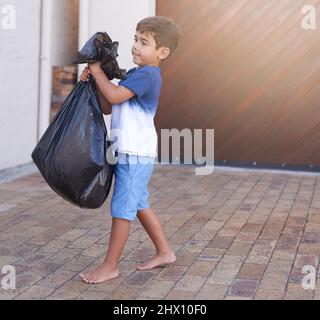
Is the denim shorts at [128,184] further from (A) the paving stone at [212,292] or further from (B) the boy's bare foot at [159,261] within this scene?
(A) the paving stone at [212,292]

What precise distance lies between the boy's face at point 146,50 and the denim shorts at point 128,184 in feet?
1.86

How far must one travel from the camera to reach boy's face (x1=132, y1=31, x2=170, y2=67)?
402 centimetres

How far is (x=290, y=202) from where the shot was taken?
653cm

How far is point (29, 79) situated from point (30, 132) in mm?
609

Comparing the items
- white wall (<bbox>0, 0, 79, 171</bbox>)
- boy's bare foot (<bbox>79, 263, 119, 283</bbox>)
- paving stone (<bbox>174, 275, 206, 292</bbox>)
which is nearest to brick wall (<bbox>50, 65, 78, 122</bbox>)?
white wall (<bbox>0, 0, 79, 171</bbox>)

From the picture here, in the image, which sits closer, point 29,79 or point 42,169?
point 42,169

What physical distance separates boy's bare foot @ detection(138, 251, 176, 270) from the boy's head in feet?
4.04

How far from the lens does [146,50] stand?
4.02 meters

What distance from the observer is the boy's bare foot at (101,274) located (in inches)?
158

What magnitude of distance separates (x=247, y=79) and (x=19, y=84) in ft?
8.96
